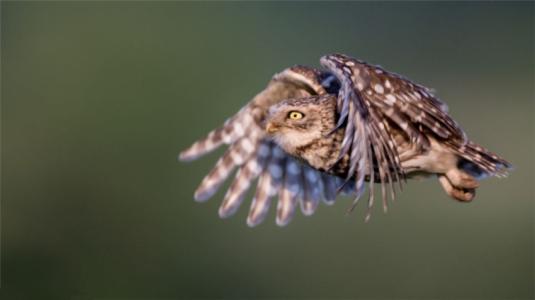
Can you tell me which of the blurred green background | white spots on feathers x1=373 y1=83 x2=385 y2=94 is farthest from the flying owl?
the blurred green background

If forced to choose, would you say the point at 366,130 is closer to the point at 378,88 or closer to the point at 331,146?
the point at 378,88

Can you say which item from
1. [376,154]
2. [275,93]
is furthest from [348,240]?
[376,154]

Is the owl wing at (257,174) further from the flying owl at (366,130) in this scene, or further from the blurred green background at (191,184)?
the blurred green background at (191,184)

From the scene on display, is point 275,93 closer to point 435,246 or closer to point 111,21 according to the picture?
point 435,246

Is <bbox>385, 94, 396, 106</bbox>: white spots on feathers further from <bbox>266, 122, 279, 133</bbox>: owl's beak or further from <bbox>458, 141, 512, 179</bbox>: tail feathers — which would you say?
<bbox>266, 122, 279, 133</bbox>: owl's beak

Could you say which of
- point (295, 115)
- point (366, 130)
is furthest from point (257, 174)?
point (366, 130)

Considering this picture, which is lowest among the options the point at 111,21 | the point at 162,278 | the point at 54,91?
the point at 162,278

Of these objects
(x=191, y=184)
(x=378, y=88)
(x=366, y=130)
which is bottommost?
(x=366, y=130)
